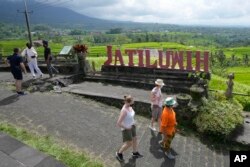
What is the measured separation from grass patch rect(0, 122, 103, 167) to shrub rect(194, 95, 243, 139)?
4.18 metres

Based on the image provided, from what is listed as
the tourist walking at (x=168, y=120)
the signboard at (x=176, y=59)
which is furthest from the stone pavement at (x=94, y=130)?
the signboard at (x=176, y=59)

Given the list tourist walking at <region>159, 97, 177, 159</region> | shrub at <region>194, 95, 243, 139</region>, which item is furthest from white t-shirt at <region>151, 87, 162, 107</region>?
shrub at <region>194, 95, 243, 139</region>

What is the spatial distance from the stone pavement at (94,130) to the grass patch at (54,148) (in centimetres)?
38

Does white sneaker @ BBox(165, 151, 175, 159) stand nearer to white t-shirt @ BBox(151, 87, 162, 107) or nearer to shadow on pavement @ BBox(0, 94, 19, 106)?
white t-shirt @ BBox(151, 87, 162, 107)

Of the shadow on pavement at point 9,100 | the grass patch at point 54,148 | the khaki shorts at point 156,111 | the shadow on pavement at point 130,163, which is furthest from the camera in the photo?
the shadow on pavement at point 9,100

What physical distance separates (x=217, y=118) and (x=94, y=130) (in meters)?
4.09

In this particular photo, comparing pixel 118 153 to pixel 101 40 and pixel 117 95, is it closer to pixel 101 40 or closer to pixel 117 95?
pixel 117 95

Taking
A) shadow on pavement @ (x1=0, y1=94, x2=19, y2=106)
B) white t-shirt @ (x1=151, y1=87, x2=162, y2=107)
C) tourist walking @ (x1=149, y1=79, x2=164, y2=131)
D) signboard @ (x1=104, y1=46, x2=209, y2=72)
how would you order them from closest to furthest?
tourist walking @ (x1=149, y1=79, x2=164, y2=131) < white t-shirt @ (x1=151, y1=87, x2=162, y2=107) < shadow on pavement @ (x1=0, y1=94, x2=19, y2=106) < signboard @ (x1=104, y1=46, x2=209, y2=72)

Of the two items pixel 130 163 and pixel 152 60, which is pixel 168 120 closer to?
pixel 130 163

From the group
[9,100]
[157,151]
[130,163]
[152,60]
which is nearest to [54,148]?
[130,163]

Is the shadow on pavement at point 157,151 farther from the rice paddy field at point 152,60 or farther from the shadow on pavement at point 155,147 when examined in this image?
the rice paddy field at point 152,60

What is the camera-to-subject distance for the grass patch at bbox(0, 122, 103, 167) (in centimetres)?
683

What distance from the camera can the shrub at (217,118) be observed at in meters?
9.19

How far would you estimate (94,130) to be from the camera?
357 inches
